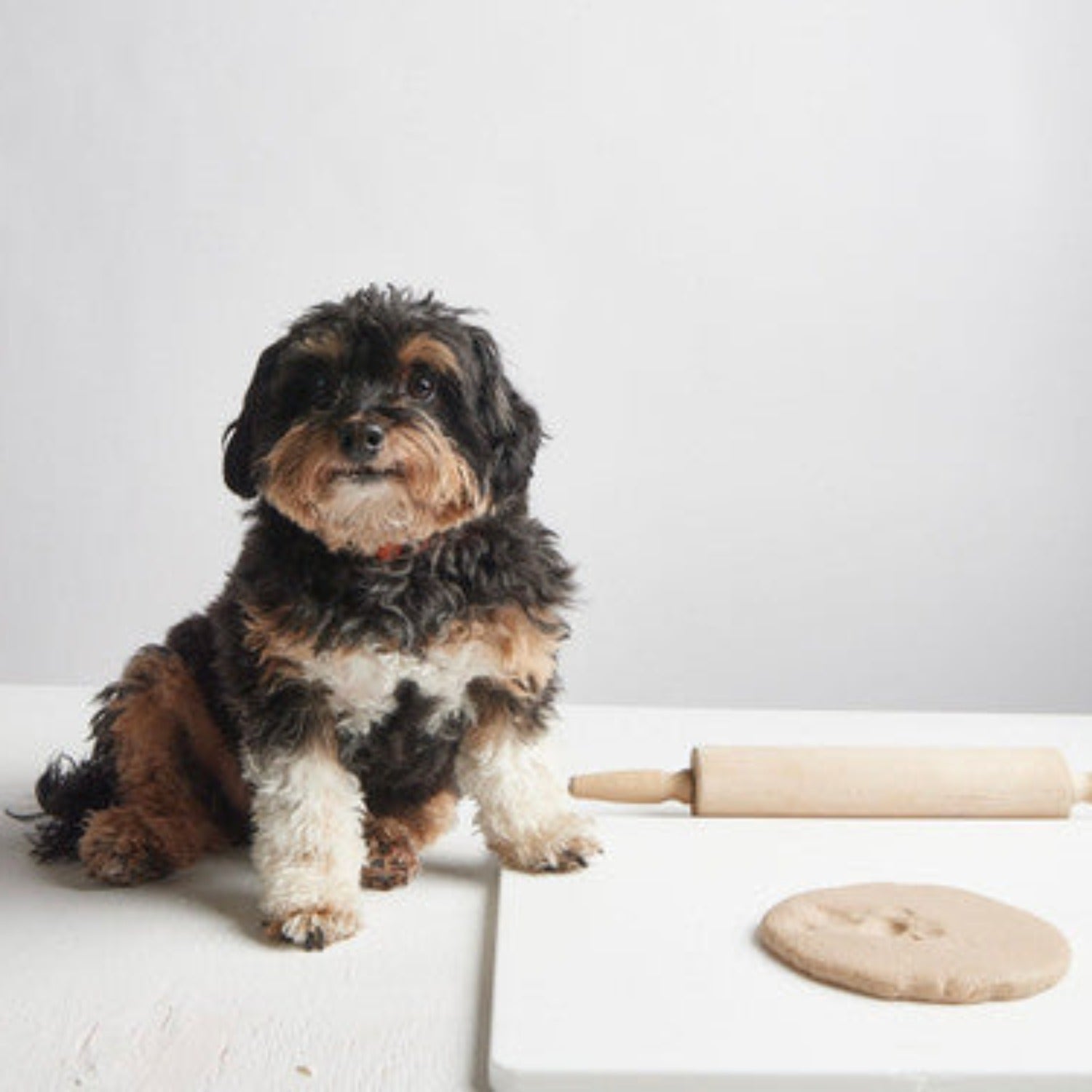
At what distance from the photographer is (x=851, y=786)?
2.84m

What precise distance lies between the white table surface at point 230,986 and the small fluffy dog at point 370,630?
0.07 meters

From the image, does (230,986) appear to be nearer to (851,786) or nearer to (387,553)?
(387,553)

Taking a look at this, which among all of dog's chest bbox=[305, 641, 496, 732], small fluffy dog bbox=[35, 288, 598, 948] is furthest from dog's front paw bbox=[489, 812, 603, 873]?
dog's chest bbox=[305, 641, 496, 732]

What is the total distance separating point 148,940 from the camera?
2.31m

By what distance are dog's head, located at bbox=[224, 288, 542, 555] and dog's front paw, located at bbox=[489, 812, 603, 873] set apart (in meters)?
0.51

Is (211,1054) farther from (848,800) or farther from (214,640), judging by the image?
(848,800)

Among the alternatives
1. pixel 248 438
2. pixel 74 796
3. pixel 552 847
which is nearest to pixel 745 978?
pixel 552 847

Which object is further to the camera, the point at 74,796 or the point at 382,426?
the point at 74,796

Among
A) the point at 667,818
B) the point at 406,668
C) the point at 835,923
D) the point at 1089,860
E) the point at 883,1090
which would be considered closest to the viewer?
the point at 883,1090

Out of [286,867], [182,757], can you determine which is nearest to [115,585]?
[182,757]

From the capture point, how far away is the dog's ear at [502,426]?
97.0 inches

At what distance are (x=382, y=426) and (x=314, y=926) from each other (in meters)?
0.69

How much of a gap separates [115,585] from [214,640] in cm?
241

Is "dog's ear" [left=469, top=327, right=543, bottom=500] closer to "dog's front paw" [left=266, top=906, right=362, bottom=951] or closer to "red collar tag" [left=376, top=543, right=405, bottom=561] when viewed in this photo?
"red collar tag" [left=376, top=543, right=405, bottom=561]
